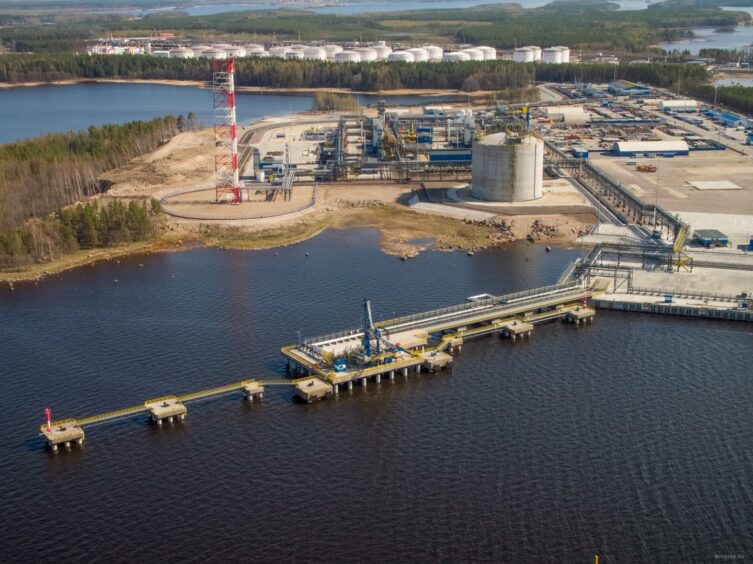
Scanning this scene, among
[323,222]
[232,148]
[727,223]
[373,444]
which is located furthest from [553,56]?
[373,444]

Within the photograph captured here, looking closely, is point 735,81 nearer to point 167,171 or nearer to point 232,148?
point 167,171

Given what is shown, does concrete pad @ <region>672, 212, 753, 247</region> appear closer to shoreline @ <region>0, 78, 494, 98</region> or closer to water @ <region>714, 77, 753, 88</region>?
shoreline @ <region>0, 78, 494, 98</region>

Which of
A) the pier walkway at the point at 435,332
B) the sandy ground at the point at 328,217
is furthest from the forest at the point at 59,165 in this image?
the pier walkway at the point at 435,332

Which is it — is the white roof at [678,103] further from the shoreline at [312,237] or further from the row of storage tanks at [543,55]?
the shoreline at [312,237]

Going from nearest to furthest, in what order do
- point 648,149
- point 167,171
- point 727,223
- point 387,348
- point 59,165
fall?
1. point 387,348
2. point 727,223
3. point 59,165
4. point 167,171
5. point 648,149

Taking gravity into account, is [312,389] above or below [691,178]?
below
